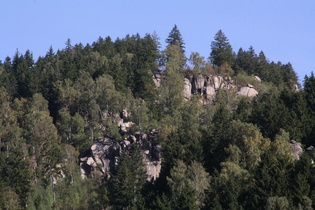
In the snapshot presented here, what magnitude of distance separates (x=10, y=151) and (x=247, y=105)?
1530 inches

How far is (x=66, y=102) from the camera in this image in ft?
413

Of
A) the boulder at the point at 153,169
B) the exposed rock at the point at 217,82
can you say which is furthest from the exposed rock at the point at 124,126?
the exposed rock at the point at 217,82

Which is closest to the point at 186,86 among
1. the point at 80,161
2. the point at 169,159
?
the point at 80,161

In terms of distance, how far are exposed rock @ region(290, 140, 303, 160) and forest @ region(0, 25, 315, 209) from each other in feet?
1.12

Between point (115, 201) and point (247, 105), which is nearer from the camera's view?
point (115, 201)

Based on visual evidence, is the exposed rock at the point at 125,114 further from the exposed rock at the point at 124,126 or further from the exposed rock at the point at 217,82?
the exposed rock at the point at 217,82

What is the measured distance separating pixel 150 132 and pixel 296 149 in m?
26.0

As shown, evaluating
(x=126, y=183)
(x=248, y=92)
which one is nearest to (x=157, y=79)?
(x=248, y=92)

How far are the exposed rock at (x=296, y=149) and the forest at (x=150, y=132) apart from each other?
1.12 feet

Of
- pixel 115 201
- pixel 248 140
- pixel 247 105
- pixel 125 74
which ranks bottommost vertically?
pixel 115 201

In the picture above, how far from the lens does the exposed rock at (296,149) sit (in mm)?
94438

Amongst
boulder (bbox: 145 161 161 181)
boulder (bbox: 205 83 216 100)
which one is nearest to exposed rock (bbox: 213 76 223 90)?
boulder (bbox: 205 83 216 100)

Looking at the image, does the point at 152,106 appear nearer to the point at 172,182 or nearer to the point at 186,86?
the point at 186,86

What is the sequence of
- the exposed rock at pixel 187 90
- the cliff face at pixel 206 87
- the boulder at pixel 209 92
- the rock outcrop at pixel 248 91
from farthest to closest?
1. the rock outcrop at pixel 248 91
2. the boulder at pixel 209 92
3. the cliff face at pixel 206 87
4. the exposed rock at pixel 187 90
